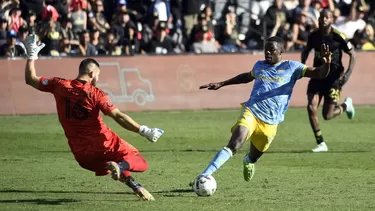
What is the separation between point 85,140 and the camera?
11.0 m

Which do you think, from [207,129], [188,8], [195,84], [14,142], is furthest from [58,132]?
[188,8]

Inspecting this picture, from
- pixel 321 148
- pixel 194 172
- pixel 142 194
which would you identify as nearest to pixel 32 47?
pixel 142 194

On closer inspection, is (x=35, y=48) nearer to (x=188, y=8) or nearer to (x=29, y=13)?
(x=29, y=13)

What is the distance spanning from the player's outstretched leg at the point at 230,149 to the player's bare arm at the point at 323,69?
1.15m

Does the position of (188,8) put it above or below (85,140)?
below

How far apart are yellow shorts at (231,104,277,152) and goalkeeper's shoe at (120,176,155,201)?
4.69 feet

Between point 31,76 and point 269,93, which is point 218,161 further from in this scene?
point 31,76

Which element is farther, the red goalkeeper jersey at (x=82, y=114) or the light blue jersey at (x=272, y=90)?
the light blue jersey at (x=272, y=90)

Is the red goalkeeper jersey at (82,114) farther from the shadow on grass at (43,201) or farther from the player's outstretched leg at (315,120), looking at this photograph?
the player's outstretched leg at (315,120)

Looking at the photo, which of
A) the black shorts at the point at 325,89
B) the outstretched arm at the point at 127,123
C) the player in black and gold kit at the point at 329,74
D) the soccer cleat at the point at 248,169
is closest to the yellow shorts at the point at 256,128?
the soccer cleat at the point at 248,169

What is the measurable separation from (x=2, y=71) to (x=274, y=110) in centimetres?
1322

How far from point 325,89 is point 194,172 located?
4293 millimetres

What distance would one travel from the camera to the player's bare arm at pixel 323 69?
11438 millimetres

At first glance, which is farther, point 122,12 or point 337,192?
point 122,12
